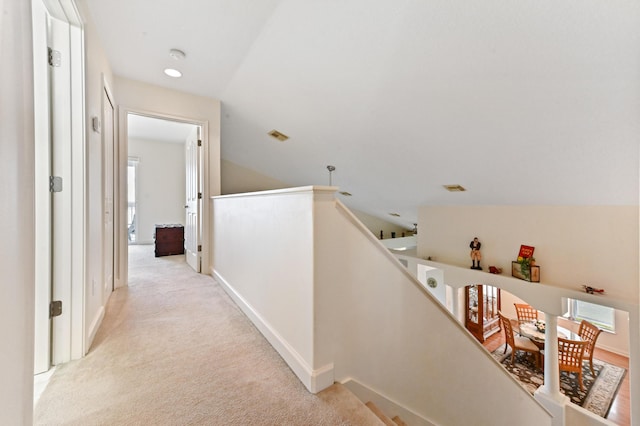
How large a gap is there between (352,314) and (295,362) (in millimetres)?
414

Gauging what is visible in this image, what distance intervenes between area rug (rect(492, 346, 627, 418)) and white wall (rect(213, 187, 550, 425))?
386 cm

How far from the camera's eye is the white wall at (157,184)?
5.86 meters

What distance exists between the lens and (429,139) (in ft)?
9.08

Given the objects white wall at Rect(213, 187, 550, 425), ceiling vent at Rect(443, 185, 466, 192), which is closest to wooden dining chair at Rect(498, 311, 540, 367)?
ceiling vent at Rect(443, 185, 466, 192)

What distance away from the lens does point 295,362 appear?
1435 millimetres

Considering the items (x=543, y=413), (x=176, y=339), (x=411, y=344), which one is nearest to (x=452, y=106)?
(x=411, y=344)

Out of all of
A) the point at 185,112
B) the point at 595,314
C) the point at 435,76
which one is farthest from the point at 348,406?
the point at 595,314

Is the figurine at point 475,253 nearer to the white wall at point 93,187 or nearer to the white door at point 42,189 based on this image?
the white wall at point 93,187

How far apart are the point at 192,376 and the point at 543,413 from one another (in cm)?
348

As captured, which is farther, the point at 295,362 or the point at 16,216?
the point at 295,362

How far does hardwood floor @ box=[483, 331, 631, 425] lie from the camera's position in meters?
4.29

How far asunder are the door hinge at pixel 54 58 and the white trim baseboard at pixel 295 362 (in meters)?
1.93

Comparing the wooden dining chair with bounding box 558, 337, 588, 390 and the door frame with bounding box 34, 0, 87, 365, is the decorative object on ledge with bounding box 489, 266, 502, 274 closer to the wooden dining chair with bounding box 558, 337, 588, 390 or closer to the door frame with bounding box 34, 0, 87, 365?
the wooden dining chair with bounding box 558, 337, 588, 390

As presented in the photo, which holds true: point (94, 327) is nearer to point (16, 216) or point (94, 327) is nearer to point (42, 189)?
point (42, 189)
